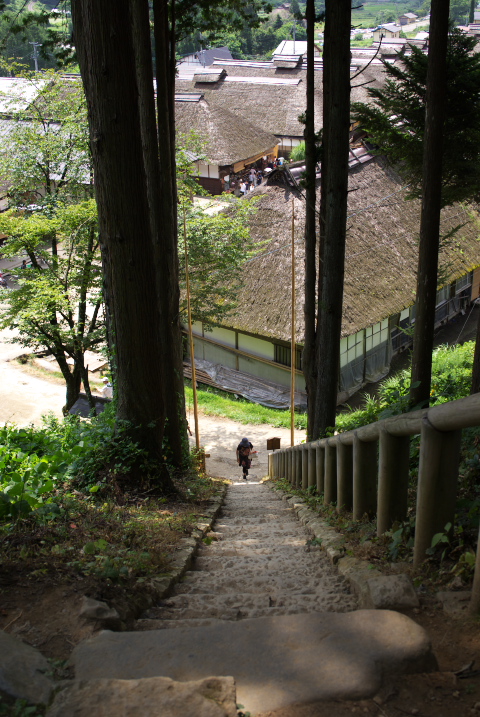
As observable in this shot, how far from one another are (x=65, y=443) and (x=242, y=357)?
16.2 m

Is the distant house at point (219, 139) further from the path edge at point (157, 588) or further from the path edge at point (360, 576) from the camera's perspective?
the path edge at point (157, 588)

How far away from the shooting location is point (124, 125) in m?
5.62

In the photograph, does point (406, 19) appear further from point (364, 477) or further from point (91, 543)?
point (91, 543)

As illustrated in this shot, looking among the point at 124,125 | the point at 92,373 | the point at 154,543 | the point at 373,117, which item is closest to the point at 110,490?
the point at 154,543

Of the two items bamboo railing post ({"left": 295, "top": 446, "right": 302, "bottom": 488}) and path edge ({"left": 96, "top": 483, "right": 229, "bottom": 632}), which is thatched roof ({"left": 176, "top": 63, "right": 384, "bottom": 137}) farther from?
path edge ({"left": 96, "top": 483, "right": 229, "bottom": 632})

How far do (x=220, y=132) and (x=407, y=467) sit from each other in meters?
36.7

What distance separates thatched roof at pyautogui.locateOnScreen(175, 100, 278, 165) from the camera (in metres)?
36.1

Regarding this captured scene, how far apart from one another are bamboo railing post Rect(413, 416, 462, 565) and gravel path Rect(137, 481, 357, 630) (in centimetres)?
57

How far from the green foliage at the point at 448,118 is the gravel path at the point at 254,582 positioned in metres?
6.27

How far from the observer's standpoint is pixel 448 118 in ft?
28.5

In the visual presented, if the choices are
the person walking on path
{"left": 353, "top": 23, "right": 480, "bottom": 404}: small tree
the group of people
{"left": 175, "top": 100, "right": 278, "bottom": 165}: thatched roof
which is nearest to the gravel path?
{"left": 353, "top": 23, "right": 480, "bottom": 404}: small tree

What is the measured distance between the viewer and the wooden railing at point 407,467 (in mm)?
3020

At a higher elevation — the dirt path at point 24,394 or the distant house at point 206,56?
the distant house at point 206,56

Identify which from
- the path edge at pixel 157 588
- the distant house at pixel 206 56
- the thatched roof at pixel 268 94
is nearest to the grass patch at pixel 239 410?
the path edge at pixel 157 588
